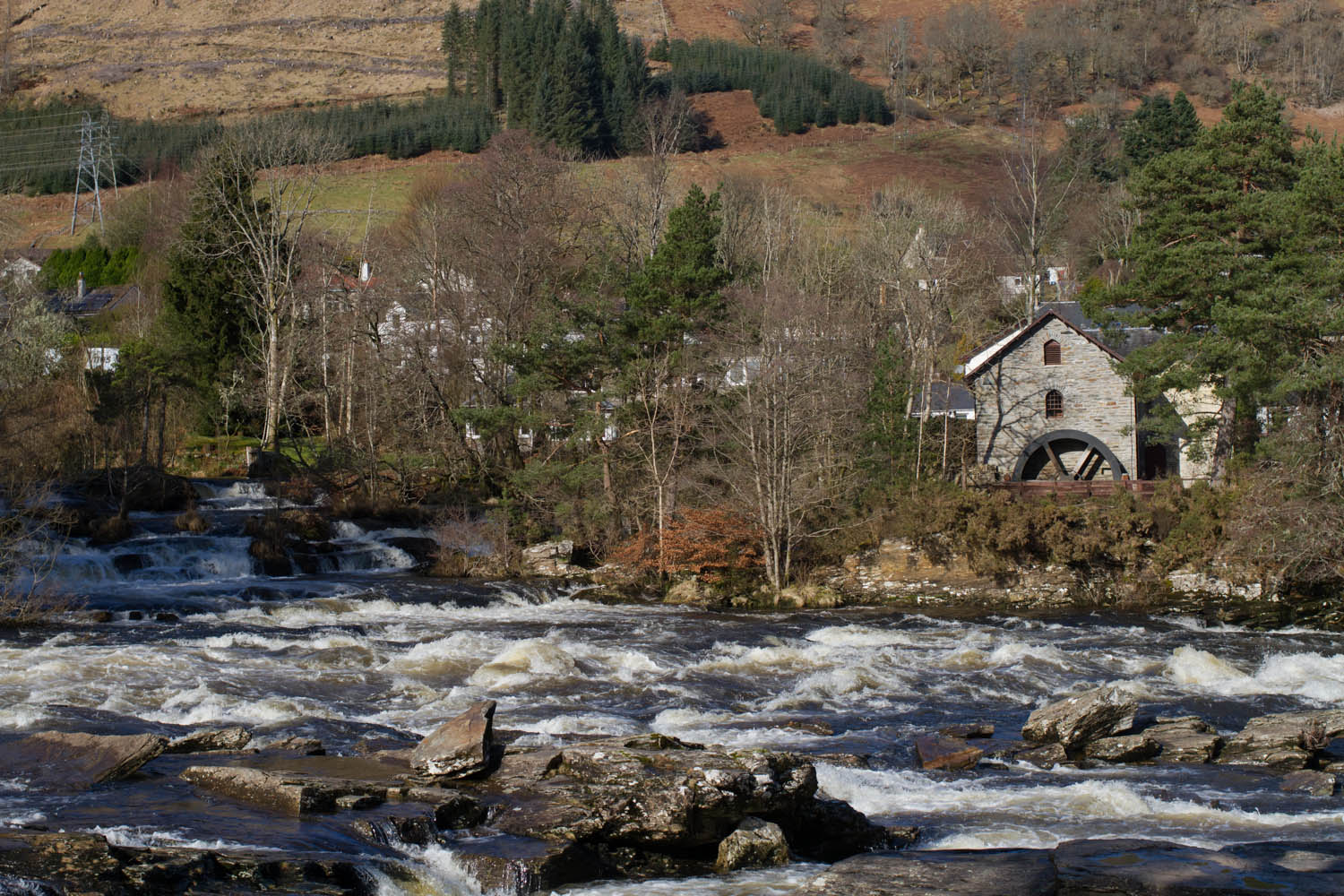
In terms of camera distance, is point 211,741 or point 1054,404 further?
point 1054,404

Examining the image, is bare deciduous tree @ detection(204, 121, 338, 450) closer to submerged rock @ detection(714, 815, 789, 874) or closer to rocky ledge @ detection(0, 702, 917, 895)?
rocky ledge @ detection(0, 702, 917, 895)

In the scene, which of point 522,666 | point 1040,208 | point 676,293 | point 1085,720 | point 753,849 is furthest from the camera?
point 1040,208

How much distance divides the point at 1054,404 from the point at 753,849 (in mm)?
33599

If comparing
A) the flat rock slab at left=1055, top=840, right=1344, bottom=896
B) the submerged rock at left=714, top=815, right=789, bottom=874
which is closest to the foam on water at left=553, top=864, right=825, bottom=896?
the submerged rock at left=714, top=815, right=789, bottom=874

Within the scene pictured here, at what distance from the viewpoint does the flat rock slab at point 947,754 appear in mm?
16328

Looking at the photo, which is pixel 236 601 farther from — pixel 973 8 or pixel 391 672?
pixel 973 8

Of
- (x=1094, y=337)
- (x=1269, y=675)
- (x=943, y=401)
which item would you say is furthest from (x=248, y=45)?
(x=1269, y=675)

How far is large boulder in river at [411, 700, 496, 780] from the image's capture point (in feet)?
45.8

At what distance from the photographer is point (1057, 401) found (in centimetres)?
4338

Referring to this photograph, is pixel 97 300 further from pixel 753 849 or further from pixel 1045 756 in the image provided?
pixel 753 849

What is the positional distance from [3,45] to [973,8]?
10757 cm

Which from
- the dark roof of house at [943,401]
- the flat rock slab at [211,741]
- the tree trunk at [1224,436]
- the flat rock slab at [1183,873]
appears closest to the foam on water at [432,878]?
the flat rock slab at [211,741]

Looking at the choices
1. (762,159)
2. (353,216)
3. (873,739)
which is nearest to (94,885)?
(873,739)

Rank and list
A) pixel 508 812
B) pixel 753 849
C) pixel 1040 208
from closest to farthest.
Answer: pixel 753 849
pixel 508 812
pixel 1040 208
